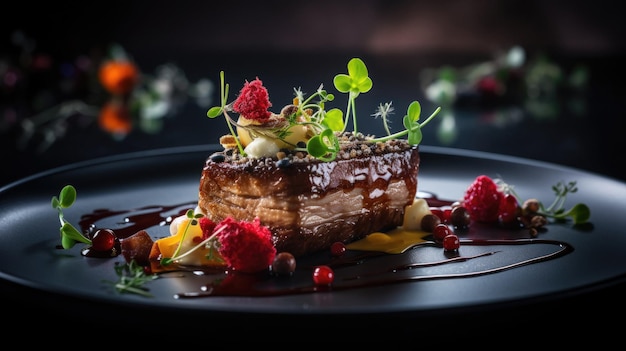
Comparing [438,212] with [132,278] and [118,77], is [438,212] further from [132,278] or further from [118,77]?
[118,77]

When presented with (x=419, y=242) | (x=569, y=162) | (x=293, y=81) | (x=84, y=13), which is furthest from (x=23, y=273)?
(x=84, y=13)

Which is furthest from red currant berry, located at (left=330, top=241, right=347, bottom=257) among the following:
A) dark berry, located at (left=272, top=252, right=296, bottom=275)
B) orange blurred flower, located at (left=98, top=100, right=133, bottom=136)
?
orange blurred flower, located at (left=98, top=100, right=133, bottom=136)

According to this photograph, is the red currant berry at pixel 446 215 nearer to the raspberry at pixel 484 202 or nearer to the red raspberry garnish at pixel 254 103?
the raspberry at pixel 484 202

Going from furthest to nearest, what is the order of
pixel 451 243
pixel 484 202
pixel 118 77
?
pixel 118 77, pixel 484 202, pixel 451 243

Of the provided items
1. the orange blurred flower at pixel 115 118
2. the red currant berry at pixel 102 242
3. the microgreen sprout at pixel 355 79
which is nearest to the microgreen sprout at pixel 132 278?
the red currant berry at pixel 102 242

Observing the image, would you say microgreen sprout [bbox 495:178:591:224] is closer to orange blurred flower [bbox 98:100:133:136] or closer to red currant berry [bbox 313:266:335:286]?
red currant berry [bbox 313:266:335:286]

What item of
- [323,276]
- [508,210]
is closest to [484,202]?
[508,210]

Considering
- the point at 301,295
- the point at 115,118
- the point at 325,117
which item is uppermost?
the point at 325,117

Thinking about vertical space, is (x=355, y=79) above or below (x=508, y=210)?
above
